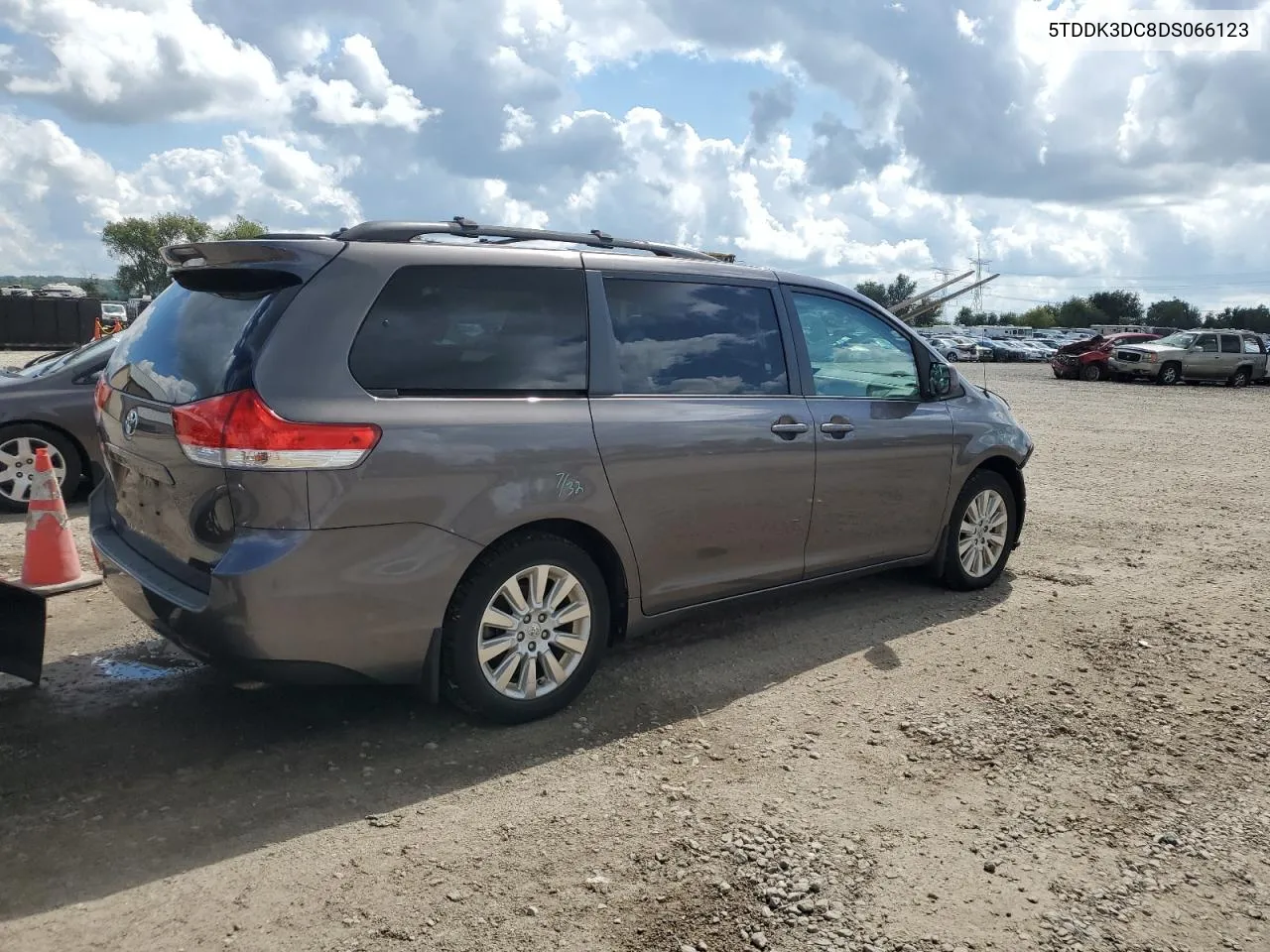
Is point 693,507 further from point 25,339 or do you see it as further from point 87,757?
point 25,339

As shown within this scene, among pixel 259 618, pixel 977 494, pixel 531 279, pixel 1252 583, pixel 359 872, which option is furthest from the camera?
pixel 1252 583

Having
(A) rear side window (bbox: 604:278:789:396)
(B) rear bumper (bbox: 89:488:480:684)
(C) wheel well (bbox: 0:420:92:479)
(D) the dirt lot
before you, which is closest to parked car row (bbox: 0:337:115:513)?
(C) wheel well (bbox: 0:420:92:479)

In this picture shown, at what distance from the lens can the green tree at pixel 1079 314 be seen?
380 feet

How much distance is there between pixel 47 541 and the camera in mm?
5645

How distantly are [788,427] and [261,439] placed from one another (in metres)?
2.41

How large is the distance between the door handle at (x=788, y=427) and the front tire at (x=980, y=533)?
4.95 feet

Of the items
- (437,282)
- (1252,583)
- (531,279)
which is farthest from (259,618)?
(1252,583)

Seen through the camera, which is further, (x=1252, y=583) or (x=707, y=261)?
(x=1252, y=583)

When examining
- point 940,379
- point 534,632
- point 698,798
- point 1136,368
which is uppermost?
point 1136,368

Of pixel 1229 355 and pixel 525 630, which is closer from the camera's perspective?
pixel 525 630

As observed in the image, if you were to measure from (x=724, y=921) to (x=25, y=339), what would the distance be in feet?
116

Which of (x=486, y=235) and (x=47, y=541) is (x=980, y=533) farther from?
(x=47, y=541)

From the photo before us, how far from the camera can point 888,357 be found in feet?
18.0

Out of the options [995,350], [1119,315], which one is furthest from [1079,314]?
[995,350]
